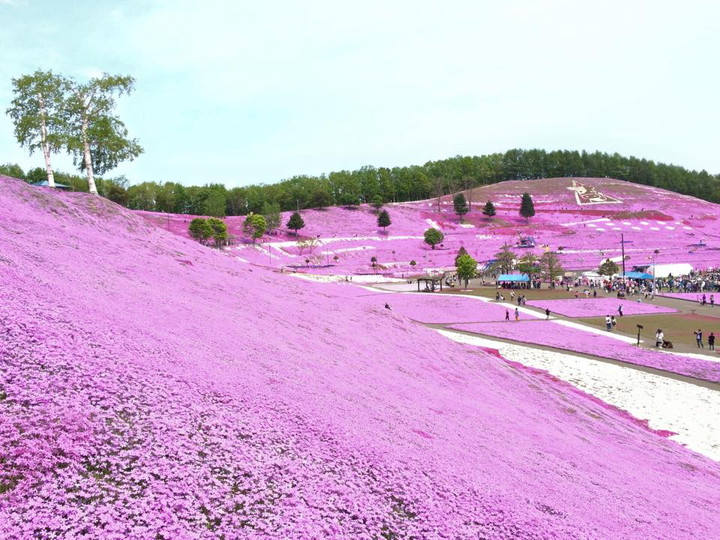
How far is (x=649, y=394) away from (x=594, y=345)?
9.81 m

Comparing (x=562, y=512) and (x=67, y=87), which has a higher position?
(x=67, y=87)

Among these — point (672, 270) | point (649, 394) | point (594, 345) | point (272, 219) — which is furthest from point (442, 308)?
point (272, 219)

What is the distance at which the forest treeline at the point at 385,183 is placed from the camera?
Answer: 411 feet

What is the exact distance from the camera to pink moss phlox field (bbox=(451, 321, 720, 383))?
2844 cm

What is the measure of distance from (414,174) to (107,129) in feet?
460

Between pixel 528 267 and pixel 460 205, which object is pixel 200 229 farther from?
pixel 460 205

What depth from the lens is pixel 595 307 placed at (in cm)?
4994

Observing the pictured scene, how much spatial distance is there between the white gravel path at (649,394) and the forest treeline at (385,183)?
76612 millimetres

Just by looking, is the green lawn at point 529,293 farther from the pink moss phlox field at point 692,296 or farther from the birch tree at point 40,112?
the birch tree at point 40,112

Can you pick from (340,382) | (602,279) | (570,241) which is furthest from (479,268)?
(340,382)

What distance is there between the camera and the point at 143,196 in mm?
125625

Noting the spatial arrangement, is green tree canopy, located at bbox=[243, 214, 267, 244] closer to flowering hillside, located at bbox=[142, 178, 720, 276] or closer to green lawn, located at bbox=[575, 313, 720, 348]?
flowering hillside, located at bbox=[142, 178, 720, 276]

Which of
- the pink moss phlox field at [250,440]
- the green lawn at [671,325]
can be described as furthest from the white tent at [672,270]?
the pink moss phlox field at [250,440]

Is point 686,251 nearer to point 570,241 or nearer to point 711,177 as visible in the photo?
point 570,241
